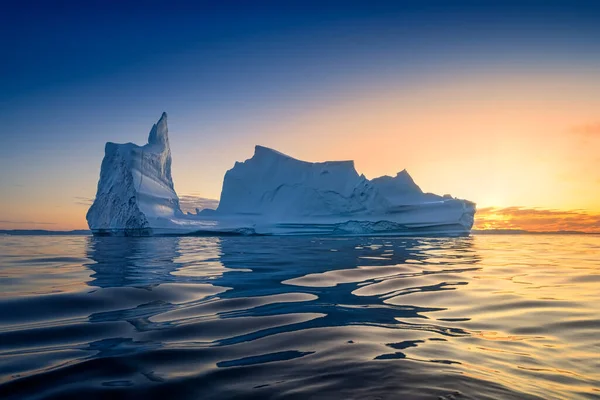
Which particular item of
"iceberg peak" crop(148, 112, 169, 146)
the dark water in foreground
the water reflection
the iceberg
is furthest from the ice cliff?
the dark water in foreground

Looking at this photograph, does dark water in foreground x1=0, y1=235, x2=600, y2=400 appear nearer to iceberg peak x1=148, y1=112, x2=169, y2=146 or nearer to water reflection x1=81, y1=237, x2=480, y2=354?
water reflection x1=81, y1=237, x2=480, y2=354

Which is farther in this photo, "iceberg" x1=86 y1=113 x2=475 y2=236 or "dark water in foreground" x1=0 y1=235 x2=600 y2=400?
"iceberg" x1=86 y1=113 x2=475 y2=236

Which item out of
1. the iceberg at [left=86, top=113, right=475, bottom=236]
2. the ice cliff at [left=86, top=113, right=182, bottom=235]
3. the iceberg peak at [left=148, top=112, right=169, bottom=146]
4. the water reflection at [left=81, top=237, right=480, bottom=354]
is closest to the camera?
the water reflection at [left=81, top=237, right=480, bottom=354]

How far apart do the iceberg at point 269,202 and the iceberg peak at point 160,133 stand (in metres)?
0.09

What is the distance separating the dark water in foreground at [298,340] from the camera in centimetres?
213

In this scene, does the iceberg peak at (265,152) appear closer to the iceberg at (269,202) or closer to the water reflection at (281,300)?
the iceberg at (269,202)

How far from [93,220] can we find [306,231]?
58.9 feet

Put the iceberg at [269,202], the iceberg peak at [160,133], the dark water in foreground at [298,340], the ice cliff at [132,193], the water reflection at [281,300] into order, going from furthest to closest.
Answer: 1. the iceberg peak at [160,133]
2. the iceberg at [269,202]
3. the ice cliff at [132,193]
4. the water reflection at [281,300]
5. the dark water in foreground at [298,340]

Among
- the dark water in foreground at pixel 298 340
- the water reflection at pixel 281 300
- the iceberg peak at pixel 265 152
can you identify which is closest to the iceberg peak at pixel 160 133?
the iceberg peak at pixel 265 152

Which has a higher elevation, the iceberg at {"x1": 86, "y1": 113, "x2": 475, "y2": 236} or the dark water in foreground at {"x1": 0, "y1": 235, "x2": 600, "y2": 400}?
the iceberg at {"x1": 86, "y1": 113, "x2": 475, "y2": 236}

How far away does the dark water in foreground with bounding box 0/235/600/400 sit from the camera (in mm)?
2133

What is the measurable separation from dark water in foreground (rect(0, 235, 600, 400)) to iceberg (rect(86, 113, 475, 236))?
84.2 feet

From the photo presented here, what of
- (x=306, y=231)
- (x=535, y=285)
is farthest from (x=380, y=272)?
(x=306, y=231)

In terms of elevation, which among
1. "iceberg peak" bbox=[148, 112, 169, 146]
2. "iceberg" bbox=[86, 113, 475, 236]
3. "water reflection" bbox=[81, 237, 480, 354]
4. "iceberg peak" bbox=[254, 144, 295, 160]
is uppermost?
"iceberg peak" bbox=[148, 112, 169, 146]
